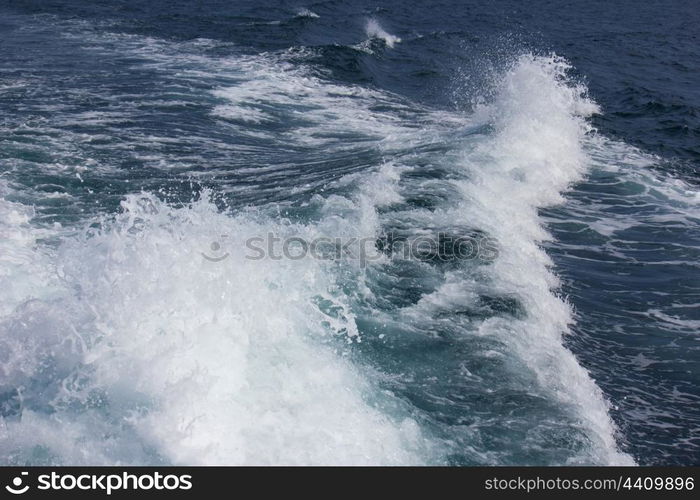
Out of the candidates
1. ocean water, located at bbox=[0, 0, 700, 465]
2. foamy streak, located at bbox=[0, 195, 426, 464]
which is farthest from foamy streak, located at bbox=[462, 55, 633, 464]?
foamy streak, located at bbox=[0, 195, 426, 464]

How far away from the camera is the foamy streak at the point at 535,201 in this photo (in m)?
7.09

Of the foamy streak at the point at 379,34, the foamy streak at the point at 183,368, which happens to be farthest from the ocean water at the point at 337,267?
the foamy streak at the point at 379,34

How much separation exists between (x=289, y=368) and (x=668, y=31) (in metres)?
29.2

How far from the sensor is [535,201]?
40.2 ft

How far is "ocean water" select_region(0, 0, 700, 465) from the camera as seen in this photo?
6188 millimetres

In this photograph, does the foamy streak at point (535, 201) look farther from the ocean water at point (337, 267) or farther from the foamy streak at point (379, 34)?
the foamy streak at point (379, 34)

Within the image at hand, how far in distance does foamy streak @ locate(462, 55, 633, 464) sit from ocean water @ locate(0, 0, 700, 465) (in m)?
0.05

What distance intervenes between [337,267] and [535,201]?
491 centimetres

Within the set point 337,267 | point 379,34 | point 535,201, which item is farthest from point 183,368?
point 379,34

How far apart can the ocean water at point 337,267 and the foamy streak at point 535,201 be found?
5 centimetres

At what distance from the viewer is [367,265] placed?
909 cm

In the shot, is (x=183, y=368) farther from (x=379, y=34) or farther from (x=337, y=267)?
(x=379, y=34)

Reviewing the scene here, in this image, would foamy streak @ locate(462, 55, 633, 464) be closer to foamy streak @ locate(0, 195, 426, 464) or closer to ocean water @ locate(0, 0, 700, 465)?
ocean water @ locate(0, 0, 700, 465)
